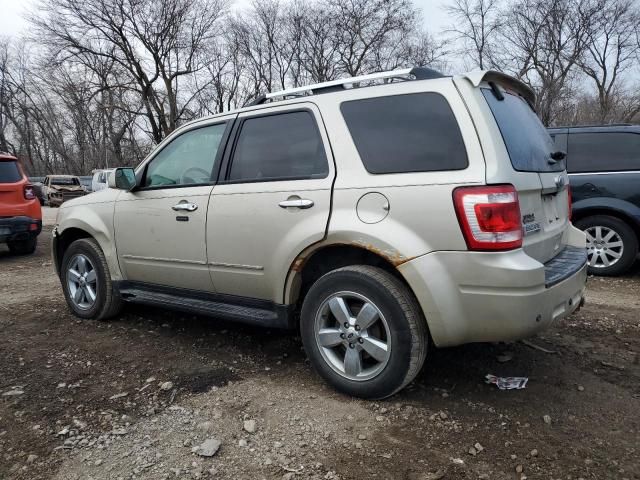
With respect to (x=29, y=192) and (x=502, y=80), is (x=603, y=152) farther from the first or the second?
(x=29, y=192)

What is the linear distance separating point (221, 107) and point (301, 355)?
1224 inches

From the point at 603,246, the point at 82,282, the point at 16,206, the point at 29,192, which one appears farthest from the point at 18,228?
the point at 603,246

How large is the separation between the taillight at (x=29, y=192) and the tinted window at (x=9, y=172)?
17 cm

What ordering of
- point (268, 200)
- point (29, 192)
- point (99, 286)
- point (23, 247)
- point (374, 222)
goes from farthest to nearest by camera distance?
point (23, 247)
point (29, 192)
point (99, 286)
point (268, 200)
point (374, 222)

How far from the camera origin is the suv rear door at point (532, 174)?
2770 mm

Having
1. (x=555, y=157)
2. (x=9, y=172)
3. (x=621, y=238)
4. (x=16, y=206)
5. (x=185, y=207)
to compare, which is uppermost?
(x=9, y=172)

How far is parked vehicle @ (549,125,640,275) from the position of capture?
6141mm

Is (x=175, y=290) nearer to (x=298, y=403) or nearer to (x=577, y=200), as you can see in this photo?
(x=298, y=403)

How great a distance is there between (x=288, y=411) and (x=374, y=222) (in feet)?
3.88

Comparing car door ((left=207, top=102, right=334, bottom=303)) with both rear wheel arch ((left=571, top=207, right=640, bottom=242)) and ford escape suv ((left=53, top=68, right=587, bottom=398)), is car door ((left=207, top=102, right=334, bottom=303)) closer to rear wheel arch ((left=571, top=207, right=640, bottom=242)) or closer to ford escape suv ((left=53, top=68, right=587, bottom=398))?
ford escape suv ((left=53, top=68, right=587, bottom=398))

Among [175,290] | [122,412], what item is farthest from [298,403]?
[175,290]

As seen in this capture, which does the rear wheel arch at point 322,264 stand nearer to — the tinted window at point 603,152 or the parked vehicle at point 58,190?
the tinted window at point 603,152

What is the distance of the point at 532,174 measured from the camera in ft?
9.60

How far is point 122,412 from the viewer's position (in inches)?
117
